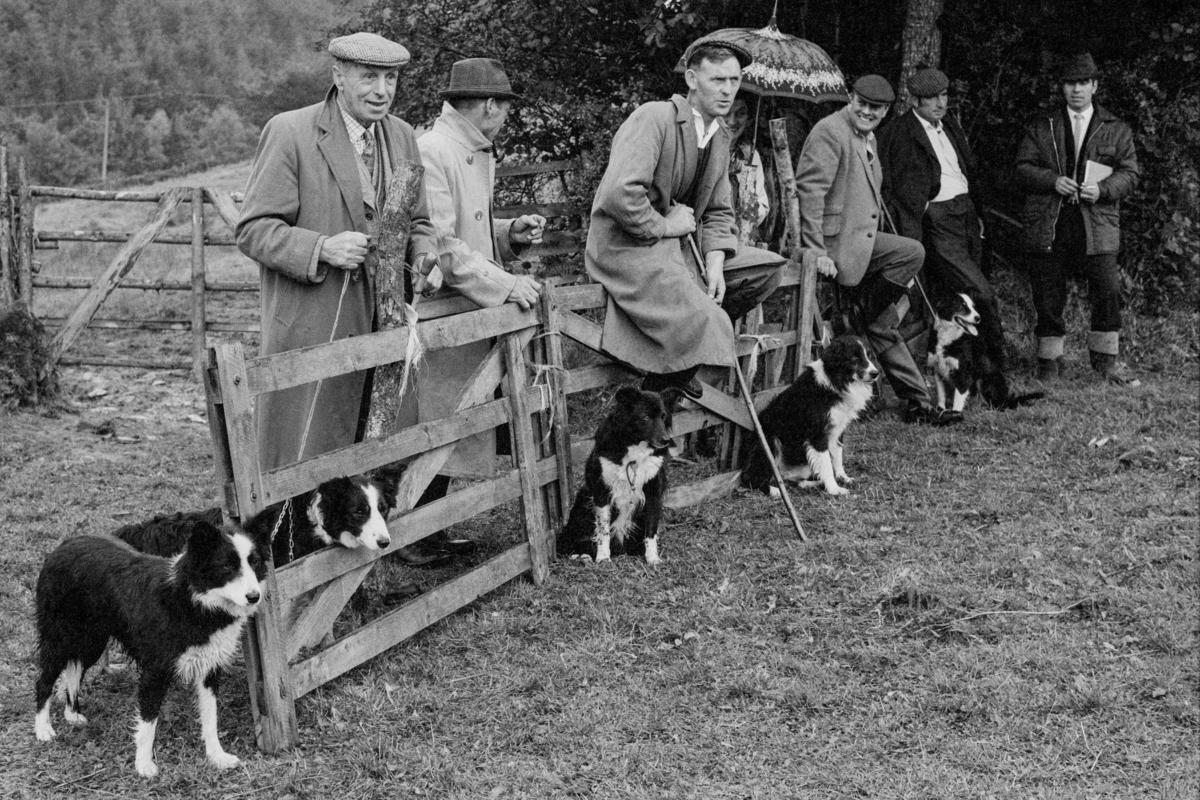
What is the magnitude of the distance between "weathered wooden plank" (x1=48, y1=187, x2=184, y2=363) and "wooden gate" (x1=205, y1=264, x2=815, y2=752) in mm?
6265

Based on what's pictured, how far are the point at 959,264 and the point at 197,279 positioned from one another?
726cm

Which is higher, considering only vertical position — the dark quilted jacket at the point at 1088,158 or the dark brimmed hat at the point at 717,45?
the dark brimmed hat at the point at 717,45

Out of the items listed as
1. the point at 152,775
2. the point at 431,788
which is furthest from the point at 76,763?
the point at 431,788

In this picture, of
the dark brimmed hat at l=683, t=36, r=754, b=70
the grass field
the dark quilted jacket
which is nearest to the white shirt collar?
the dark brimmed hat at l=683, t=36, r=754, b=70

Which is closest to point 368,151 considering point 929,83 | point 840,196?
point 840,196

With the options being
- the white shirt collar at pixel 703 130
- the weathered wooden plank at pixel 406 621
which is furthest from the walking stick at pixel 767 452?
the weathered wooden plank at pixel 406 621

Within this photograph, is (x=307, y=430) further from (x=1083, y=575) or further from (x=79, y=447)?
(x=79, y=447)

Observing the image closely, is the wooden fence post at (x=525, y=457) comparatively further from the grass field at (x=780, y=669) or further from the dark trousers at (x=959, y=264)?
the dark trousers at (x=959, y=264)

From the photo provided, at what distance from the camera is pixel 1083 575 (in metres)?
6.17

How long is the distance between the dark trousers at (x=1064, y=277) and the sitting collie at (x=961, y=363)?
0.81m

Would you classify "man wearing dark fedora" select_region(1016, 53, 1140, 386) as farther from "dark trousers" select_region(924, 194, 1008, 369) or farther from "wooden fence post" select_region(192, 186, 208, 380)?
"wooden fence post" select_region(192, 186, 208, 380)

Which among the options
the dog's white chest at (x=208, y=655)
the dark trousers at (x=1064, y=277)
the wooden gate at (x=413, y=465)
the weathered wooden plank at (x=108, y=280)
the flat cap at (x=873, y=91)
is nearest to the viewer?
the dog's white chest at (x=208, y=655)

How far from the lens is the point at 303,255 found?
4.77 metres

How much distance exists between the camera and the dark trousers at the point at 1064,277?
9.87 meters
